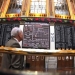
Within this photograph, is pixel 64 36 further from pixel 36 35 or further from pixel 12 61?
pixel 12 61

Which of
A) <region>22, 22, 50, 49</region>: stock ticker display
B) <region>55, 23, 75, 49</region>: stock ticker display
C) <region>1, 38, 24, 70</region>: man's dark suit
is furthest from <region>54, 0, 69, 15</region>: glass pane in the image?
<region>1, 38, 24, 70</region>: man's dark suit

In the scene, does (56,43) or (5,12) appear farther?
(5,12)

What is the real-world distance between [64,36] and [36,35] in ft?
6.10

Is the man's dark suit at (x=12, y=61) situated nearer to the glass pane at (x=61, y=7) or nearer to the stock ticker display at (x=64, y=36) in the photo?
the stock ticker display at (x=64, y=36)

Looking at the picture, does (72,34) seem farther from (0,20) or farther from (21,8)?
(0,20)

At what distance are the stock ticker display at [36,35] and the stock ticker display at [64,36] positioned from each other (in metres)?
0.65

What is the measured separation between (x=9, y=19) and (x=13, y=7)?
170 centimetres

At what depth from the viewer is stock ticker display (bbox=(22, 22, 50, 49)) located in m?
10.9

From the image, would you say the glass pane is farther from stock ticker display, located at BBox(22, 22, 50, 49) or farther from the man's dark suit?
the man's dark suit

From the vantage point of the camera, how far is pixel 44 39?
1097 centimetres

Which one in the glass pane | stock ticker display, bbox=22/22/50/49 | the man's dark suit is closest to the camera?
the man's dark suit

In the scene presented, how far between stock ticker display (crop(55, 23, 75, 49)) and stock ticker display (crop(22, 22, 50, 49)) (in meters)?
0.65

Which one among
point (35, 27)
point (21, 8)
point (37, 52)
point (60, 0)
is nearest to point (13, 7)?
point (21, 8)

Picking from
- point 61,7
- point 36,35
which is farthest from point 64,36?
point 61,7
